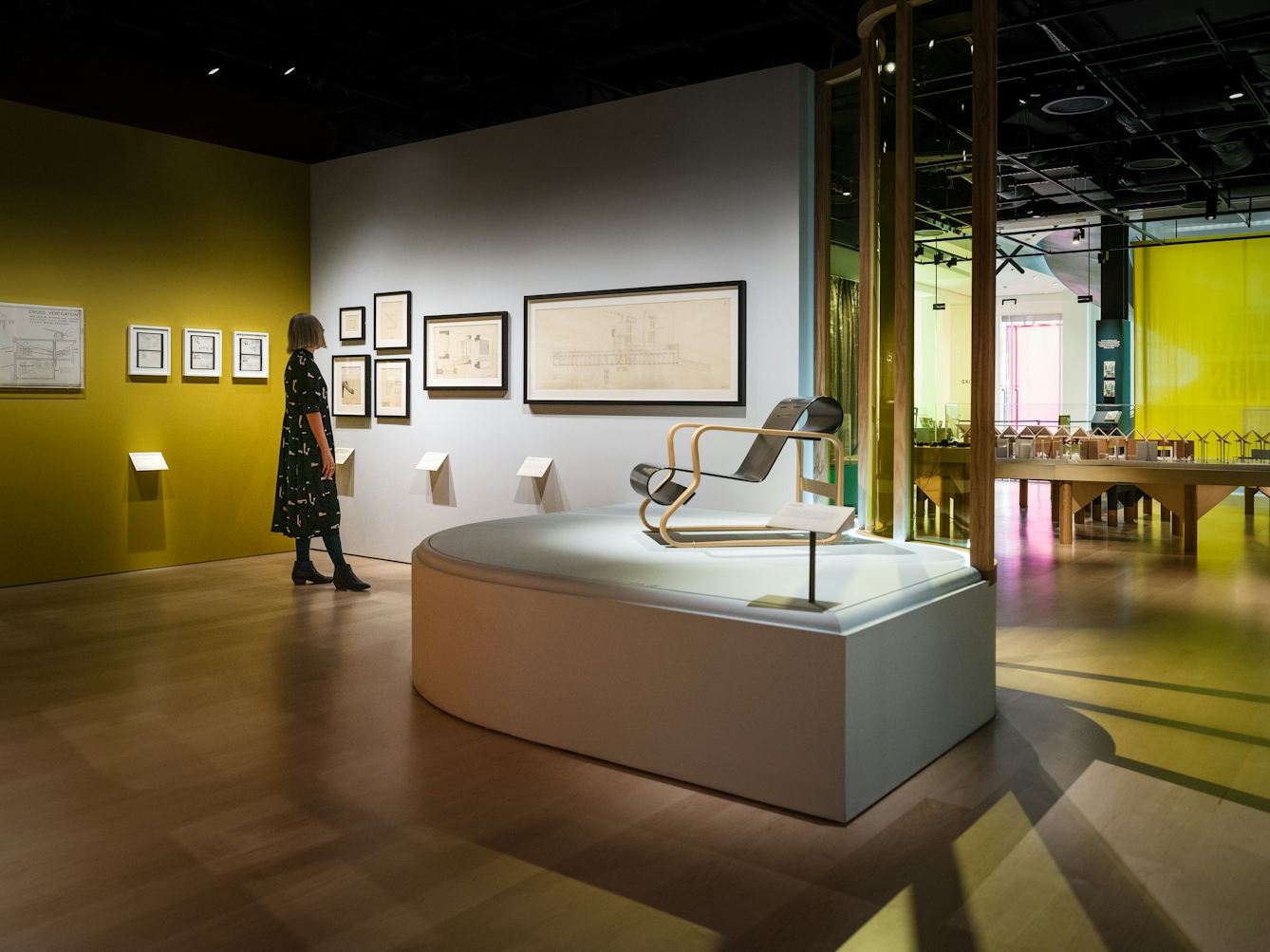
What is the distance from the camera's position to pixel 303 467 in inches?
251

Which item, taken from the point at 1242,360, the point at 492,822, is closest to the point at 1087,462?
the point at 492,822

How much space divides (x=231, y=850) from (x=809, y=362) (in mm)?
4194

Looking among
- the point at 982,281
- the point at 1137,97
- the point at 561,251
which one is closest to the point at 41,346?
the point at 561,251

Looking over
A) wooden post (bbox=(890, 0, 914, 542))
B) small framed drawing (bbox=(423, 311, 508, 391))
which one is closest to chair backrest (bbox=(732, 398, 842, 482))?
wooden post (bbox=(890, 0, 914, 542))

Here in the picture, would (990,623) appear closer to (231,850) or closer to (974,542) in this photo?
(974,542)

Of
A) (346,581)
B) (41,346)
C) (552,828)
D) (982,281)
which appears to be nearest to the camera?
(552,828)

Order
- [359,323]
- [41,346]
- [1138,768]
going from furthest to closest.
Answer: [359,323] < [41,346] < [1138,768]

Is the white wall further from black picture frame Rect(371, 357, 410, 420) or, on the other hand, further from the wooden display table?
the wooden display table

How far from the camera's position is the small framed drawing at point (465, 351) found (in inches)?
278

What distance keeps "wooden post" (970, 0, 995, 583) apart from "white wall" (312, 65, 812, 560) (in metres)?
1.94

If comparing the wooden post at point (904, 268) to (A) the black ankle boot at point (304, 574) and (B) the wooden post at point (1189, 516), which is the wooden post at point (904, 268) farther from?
(B) the wooden post at point (1189, 516)

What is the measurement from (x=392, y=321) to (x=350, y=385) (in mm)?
717

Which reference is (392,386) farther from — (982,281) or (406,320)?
(982,281)

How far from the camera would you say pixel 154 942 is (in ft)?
6.93
